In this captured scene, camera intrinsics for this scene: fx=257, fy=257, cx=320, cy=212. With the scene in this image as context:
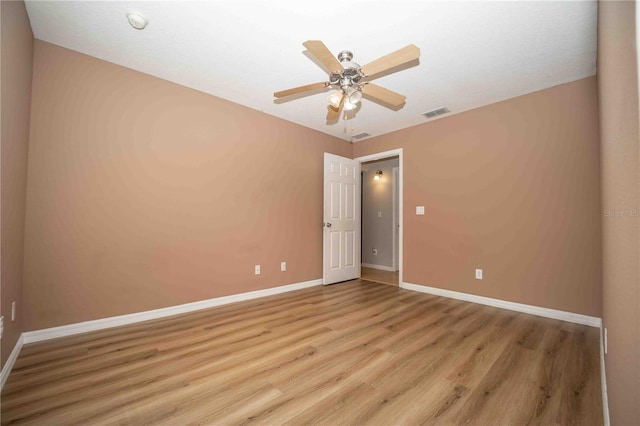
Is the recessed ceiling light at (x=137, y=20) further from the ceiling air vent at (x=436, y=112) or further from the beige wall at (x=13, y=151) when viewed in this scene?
the ceiling air vent at (x=436, y=112)

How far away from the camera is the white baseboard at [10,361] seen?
1660 mm

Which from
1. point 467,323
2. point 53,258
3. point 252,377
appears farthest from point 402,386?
point 53,258

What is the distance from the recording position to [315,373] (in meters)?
1.80

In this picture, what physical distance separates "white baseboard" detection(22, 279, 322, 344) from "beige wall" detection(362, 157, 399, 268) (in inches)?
123

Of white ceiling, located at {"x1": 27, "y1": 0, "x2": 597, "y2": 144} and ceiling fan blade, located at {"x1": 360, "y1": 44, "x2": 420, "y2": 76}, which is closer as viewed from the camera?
ceiling fan blade, located at {"x1": 360, "y1": 44, "x2": 420, "y2": 76}

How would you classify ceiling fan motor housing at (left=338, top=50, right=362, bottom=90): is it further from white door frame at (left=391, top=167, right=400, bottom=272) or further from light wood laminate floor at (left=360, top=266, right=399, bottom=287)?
white door frame at (left=391, top=167, right=400, bottom=272)

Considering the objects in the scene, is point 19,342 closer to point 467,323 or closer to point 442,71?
point 467,323

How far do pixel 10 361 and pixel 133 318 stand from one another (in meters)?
0.89

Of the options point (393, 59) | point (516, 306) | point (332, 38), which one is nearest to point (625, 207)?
point (393, 59)

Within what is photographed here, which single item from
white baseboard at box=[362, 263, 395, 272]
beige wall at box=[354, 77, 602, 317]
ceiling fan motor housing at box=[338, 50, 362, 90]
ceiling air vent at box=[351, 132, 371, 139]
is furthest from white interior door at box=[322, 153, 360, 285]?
ceiling fan motor housing at box=[338, 50, 362, 90]

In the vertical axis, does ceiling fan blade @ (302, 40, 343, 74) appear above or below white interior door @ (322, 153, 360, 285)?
above

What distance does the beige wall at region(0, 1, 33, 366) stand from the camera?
5.43 ft

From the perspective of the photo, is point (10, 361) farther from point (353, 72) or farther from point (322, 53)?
point (353, 72)

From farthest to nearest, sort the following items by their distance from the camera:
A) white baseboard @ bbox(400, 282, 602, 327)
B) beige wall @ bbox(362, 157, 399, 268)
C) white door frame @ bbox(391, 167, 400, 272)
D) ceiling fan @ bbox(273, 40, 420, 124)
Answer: beige wall @ bbox(362, 157, 399, 268) < white door frame @ bbox(391, 167, 400, 272) < white baseboard @ bbox(400, 282, 602, 327) < ceiling fan @ bbox(273, 40, 420, 124)
